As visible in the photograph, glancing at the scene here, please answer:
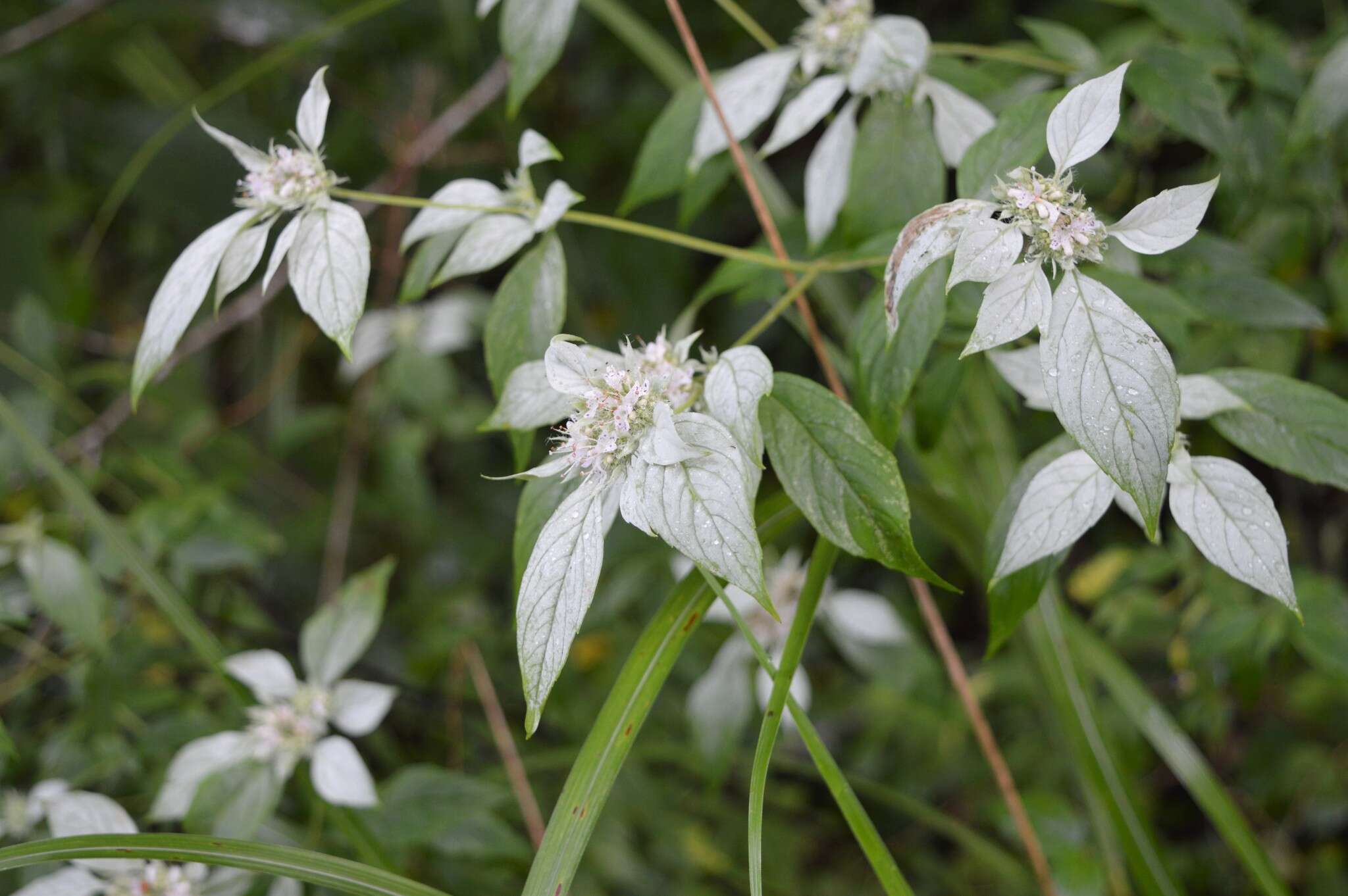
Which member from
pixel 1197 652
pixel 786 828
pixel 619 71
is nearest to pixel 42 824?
pixel 786 828

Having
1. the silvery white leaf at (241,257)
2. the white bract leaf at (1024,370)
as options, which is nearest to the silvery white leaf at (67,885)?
the silvery white leaf at (241,257)

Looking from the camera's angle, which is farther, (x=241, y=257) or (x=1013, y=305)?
(x=241, y=257)

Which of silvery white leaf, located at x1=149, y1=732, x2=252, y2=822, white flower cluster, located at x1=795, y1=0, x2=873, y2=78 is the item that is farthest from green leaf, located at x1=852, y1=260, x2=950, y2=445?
silvery white leaf, located at x1=149, y1=732, x2=252, y2=822

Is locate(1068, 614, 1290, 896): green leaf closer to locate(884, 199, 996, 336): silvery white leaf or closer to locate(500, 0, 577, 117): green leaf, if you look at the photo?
locate(884, 199, 996, 336): silvery white leaf

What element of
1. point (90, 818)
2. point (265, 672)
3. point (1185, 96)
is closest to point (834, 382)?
point (1185, 96)

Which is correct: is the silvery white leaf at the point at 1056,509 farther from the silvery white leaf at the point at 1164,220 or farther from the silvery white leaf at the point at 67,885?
the silvery white leaf at the point at 67,885

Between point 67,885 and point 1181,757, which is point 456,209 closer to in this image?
point 67,885
